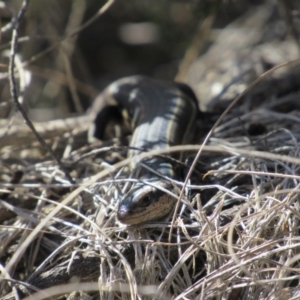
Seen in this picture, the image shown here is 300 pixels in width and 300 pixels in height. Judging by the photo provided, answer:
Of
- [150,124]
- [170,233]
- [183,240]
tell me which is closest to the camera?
[170,233]

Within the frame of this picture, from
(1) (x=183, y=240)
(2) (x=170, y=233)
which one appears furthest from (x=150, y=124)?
(2) (x=170, y=233)

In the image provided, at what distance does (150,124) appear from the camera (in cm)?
413

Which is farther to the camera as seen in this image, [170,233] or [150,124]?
[150,124]

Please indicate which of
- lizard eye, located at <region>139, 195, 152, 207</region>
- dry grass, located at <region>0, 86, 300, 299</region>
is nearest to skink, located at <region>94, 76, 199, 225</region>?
lizard eye, located at <region>139, 195, 152, 207</region>

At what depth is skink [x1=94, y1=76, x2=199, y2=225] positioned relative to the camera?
308cm

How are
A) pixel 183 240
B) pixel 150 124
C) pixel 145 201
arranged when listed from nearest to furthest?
pixel 183 240, pixel 145 201, pixel 150 124

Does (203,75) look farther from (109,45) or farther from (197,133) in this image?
(109,45)

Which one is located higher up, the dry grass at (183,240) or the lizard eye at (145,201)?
the lizard eye at (145,201)

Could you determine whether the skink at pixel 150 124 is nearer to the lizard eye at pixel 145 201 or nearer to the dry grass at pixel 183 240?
the lizard eye at pixel 145 201

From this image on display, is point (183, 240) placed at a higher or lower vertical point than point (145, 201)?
lower

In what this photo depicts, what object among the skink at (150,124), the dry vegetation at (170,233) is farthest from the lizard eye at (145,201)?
the dry vegetation at (170,233)

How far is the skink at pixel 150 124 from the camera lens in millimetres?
3078

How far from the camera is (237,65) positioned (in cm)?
555

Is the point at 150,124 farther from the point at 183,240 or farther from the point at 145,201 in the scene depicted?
the point at 183,240
